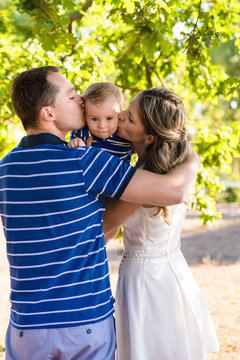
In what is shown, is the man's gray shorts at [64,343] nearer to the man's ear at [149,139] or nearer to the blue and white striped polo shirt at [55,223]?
the blue and white striped polo shirt at [55,223]

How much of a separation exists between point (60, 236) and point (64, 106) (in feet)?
2.10

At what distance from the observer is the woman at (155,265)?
234 centimetres

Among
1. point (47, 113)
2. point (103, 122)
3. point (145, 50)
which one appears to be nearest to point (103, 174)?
point (47, 113)

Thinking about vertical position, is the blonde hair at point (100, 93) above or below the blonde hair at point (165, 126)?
A: above

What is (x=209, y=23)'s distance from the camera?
3.42 metres

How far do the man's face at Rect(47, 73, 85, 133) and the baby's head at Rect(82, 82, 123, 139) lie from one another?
240 mm

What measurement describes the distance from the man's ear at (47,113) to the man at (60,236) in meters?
0.10

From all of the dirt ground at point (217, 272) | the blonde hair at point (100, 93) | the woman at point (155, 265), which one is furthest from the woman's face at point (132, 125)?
the dirt ground at point (217, 272)

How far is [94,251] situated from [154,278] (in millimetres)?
612

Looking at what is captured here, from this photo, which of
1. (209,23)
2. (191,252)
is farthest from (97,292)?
(191,252)

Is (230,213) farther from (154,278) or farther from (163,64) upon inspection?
(154,278)

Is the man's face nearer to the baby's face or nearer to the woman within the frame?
the baby's face

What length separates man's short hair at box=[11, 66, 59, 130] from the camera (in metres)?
2.10

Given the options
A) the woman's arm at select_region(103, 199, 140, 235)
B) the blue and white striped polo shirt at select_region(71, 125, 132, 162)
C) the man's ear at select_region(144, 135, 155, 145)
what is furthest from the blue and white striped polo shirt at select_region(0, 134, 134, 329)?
the blue and white striped polo shirt at select_region(71, 125, 132, 162)
